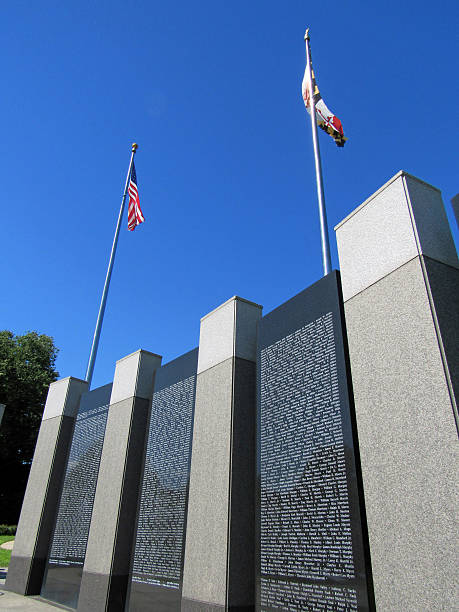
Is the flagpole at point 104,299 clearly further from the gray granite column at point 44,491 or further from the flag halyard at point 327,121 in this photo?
the flag halyard at point 327,121

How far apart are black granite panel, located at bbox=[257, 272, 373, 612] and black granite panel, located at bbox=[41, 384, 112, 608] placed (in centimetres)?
579

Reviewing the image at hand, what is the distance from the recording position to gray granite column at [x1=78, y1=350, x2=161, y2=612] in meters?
8.60

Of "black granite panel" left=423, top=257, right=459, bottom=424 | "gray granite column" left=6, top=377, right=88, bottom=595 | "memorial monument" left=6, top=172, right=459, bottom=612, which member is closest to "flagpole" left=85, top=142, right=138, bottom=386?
"gray granite column" left=6, top=377, right=88, bottom=595

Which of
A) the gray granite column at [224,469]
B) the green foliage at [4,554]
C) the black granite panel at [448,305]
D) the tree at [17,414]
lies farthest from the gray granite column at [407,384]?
the tree at [17,414]

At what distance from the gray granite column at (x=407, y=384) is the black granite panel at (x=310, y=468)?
0.81 feet

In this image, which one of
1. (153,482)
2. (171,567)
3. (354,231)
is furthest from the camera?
(153,482)

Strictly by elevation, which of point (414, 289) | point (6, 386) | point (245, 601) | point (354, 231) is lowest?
point (245, 601)

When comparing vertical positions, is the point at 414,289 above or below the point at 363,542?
above

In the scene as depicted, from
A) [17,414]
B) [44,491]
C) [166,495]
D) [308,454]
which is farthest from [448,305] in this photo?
[17,414]

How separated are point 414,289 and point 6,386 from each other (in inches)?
1245

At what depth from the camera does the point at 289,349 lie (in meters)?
6.58

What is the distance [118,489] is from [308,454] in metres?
5.33

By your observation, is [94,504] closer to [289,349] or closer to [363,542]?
[289,349]

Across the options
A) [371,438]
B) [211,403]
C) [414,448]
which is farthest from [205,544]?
[414,448]
